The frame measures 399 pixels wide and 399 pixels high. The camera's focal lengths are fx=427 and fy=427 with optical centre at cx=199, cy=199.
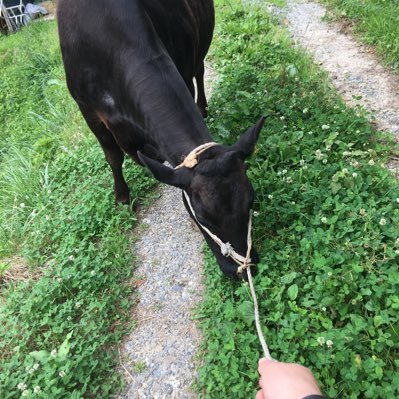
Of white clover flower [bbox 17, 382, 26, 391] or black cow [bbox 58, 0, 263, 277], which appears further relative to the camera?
white clover flower [bbox 17, 382, 26, 391]

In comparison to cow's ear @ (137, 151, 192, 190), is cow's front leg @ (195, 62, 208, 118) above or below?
below

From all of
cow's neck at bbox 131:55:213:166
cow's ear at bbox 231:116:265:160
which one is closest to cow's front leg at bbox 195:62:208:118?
cow's neck at bbox 131:55:213:166

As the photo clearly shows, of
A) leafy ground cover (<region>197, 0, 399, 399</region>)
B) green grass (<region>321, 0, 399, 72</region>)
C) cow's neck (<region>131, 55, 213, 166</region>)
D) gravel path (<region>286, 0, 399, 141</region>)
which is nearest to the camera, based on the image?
leafy ground cover (<region>197, 0, 399, 399</region>)

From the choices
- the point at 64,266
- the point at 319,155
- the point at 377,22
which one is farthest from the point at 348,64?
the point at 64,266

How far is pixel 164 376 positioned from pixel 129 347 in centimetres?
39

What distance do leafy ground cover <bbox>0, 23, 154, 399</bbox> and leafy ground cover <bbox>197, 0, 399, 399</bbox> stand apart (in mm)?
799

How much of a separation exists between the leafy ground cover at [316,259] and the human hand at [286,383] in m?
0.73

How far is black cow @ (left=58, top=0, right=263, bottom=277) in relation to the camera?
2.50 m

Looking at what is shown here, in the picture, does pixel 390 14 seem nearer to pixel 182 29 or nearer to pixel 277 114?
pixel 277 114

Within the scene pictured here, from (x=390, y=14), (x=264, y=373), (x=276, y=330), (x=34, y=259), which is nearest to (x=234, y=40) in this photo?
(x=390, y=14)

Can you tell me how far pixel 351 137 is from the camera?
3996 mm

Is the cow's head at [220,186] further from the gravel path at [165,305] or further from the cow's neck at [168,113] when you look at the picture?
the gravel path at [165,305]

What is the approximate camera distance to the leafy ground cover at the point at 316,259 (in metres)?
2.54

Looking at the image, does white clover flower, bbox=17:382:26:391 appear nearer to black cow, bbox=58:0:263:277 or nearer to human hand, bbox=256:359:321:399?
black cow, bbox=58:0:263:277
